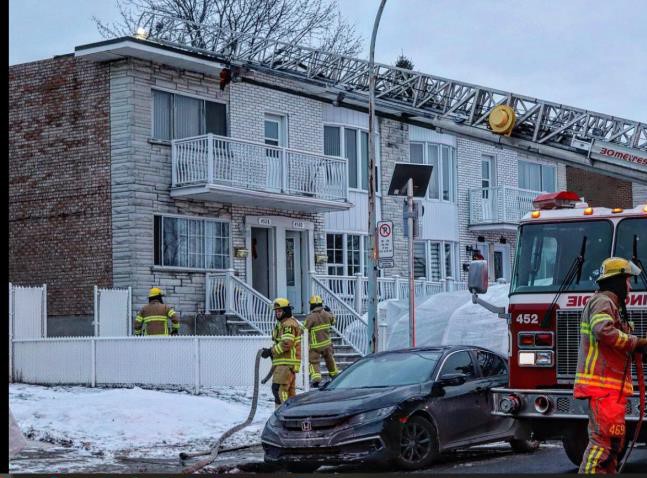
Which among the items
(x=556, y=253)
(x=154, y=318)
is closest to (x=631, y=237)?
(x=556, y=253)

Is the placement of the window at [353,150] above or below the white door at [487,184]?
above

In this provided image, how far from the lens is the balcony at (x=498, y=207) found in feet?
81.7

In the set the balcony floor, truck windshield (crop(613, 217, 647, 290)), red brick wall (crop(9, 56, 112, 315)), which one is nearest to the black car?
truck windshield (crop(613, 217, 647, 290))

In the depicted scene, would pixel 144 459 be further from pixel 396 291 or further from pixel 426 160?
pixel 426 160

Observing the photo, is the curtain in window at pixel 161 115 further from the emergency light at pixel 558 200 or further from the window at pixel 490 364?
the emergency light at pixel 558 200

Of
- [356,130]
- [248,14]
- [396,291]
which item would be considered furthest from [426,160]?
[248,14]

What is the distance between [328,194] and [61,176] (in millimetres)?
5548

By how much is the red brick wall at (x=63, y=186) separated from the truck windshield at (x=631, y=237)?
13253mm

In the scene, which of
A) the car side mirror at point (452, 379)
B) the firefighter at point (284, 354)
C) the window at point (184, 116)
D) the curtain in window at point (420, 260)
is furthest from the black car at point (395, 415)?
the curtain in window at point (420, 260)

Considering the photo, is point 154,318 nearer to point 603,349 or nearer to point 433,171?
point 433,171

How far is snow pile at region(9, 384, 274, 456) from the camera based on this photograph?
1447 centimetres

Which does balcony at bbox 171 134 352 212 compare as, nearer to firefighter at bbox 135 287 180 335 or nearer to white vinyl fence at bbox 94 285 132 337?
white vinyl fence at bbox 94 285 132 337

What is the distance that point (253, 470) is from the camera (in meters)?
12.9

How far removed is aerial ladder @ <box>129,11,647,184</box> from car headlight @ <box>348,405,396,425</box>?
14.9 feet
